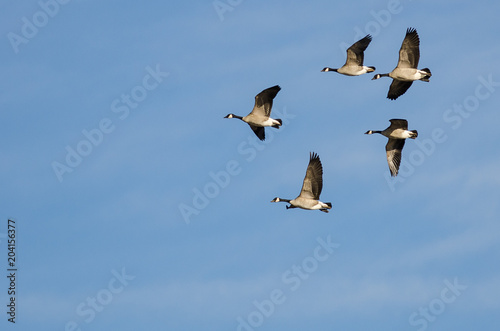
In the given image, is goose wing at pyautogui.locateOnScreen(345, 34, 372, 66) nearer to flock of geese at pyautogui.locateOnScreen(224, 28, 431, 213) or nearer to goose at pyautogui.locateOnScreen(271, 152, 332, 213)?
flock of geese at pyautogui.locateOnScreen(224, 28, 431, 213)

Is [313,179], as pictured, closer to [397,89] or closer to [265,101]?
[265,101]

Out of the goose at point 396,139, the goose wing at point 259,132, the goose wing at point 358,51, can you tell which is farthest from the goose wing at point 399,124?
the goose wing at point 259,132

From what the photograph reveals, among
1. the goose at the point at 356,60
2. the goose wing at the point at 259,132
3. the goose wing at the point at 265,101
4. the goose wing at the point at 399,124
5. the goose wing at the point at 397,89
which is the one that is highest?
the goose at the point at 356,60

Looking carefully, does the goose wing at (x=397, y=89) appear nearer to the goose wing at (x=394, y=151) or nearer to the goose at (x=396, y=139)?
the goose at (x=396, y=139)

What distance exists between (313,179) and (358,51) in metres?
7.22

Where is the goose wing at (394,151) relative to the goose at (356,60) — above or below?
below

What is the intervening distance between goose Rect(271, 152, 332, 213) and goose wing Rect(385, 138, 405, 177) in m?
5.61

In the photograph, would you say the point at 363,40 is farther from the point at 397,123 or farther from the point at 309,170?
the point at 309,170

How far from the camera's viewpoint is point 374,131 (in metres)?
54.5

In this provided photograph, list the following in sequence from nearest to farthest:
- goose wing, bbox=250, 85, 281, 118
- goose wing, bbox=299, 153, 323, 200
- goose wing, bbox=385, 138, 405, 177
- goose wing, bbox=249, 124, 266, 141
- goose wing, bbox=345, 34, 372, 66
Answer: goose wing, bbox=299, 153, 323, 200
goose wing, bbox=250, 85, 281, 118
goose wing, bbox=345, 34, 372, 66
goose wing, bbox=249, 124, 266, 141
goose wing, bbox=385, 138, 405, 177

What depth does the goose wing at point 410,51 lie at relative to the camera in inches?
1948

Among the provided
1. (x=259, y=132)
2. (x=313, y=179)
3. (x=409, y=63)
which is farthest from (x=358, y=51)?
(x=313, y=179)

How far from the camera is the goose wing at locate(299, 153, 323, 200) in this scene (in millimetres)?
46969

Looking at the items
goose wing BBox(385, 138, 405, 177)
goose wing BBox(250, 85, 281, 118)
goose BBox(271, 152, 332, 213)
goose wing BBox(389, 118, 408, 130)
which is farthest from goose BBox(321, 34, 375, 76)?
goose BBox(271, 152, 332, 213)
